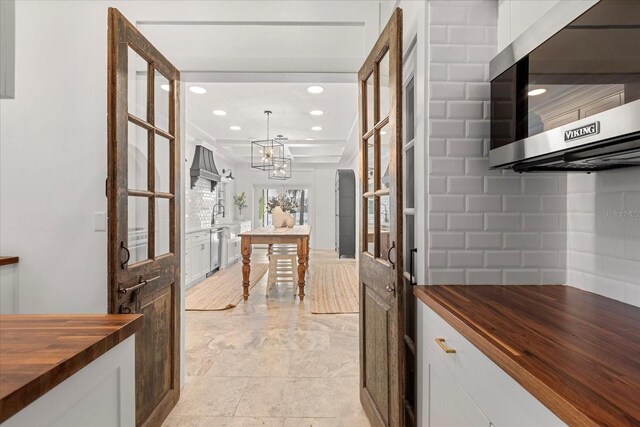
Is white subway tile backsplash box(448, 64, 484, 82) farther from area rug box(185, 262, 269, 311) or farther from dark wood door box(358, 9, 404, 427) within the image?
area rug box(185, 262, 269, 311)

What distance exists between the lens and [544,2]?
4.00 ft

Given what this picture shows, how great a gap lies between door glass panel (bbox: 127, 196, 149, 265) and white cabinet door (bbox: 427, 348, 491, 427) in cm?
151

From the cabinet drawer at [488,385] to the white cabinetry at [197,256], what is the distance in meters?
4.62

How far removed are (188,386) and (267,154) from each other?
3797 millimetres

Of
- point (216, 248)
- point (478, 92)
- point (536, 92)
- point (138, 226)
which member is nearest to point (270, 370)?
point (138, 226)

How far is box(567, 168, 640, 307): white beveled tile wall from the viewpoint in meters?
1.16

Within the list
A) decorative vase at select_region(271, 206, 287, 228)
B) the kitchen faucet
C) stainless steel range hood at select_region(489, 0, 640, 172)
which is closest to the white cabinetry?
decorative vase at select_region(271, 206, 287, 228)

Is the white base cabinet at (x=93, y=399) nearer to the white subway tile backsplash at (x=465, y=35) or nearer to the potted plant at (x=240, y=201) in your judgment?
the white subway tile backsplash at (x=465, y=35)

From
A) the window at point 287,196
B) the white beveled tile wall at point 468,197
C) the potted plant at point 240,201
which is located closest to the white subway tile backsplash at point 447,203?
the white beveled tile wall at point 468,197

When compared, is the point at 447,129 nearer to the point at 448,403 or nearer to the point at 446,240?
the point at 446,240

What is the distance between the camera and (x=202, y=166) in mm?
6582

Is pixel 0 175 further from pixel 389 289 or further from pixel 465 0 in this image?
pixel 465 0

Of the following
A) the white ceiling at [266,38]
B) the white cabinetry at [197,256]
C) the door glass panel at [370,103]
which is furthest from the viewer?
the white cabinetry at [197,256]

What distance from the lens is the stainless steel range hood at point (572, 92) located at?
0.79 meters
